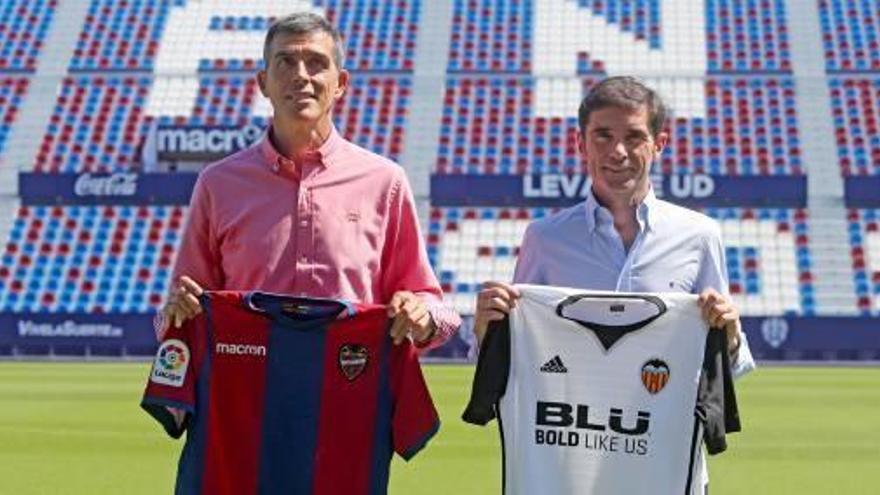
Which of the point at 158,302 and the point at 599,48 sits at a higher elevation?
the point at 599,48

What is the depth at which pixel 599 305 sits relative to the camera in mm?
4215

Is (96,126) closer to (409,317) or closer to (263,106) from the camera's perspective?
(263,106)

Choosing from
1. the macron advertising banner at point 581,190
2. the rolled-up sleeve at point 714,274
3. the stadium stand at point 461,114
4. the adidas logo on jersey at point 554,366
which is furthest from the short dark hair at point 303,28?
the macron advertising banner at point 581,190

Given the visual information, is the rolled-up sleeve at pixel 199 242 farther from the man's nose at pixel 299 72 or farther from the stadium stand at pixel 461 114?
the stadium stand at pixel 461 114

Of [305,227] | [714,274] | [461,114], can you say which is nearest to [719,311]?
[714,274]

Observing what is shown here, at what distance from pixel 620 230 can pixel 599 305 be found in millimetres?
237

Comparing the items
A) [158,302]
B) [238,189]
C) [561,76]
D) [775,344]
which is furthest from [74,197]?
[238,189]

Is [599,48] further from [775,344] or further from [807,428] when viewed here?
[807,428]

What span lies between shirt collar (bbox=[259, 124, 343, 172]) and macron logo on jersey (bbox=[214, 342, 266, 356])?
21.5 inches

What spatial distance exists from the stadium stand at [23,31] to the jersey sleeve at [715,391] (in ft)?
104

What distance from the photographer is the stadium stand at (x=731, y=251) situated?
2742 cm

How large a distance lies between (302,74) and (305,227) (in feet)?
1.50

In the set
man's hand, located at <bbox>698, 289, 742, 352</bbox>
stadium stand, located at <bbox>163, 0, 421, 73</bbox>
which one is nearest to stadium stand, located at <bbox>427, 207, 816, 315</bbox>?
stadium stand, located at <bbox>163, 0, 421, 73</bbox>

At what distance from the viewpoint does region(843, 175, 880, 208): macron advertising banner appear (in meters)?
28.8
